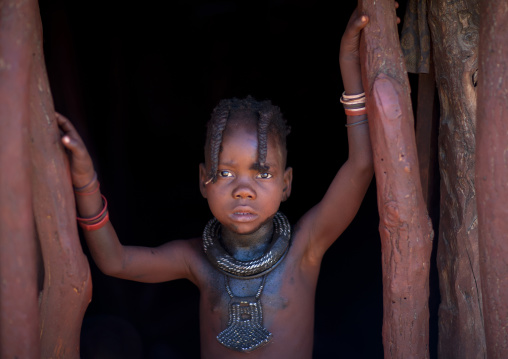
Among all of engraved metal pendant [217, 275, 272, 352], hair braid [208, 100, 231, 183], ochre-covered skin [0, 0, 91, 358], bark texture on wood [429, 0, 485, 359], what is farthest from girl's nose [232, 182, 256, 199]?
bark texture on wood [429, 0, 485, 359]

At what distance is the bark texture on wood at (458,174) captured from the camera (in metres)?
2.24

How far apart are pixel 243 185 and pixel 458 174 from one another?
32.1 inches

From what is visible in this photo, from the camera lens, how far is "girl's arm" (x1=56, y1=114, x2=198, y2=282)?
6.54 feet

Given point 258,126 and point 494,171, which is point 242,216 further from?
point 494,171

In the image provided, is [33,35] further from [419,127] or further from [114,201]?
[114,201]

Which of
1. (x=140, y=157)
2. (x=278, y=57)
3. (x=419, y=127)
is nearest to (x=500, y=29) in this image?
(x=419, y=127)

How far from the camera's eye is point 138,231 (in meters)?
3.85

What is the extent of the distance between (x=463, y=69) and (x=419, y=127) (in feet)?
1.34

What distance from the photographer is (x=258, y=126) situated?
2.38 meters

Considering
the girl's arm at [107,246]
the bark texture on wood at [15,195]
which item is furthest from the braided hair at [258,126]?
→ the bark texture on wood at [15,195]

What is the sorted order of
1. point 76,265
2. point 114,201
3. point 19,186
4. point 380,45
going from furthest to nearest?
point 114,201 < point 380,45 < point 76,265 < point 19,186

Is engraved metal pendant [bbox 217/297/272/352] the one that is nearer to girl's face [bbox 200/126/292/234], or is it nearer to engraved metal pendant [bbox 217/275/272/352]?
engraved metal pendant [bbox 217/275/272/352]

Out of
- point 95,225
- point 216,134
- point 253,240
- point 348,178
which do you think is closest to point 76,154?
point 95,225

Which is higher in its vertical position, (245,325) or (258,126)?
(258,126)
